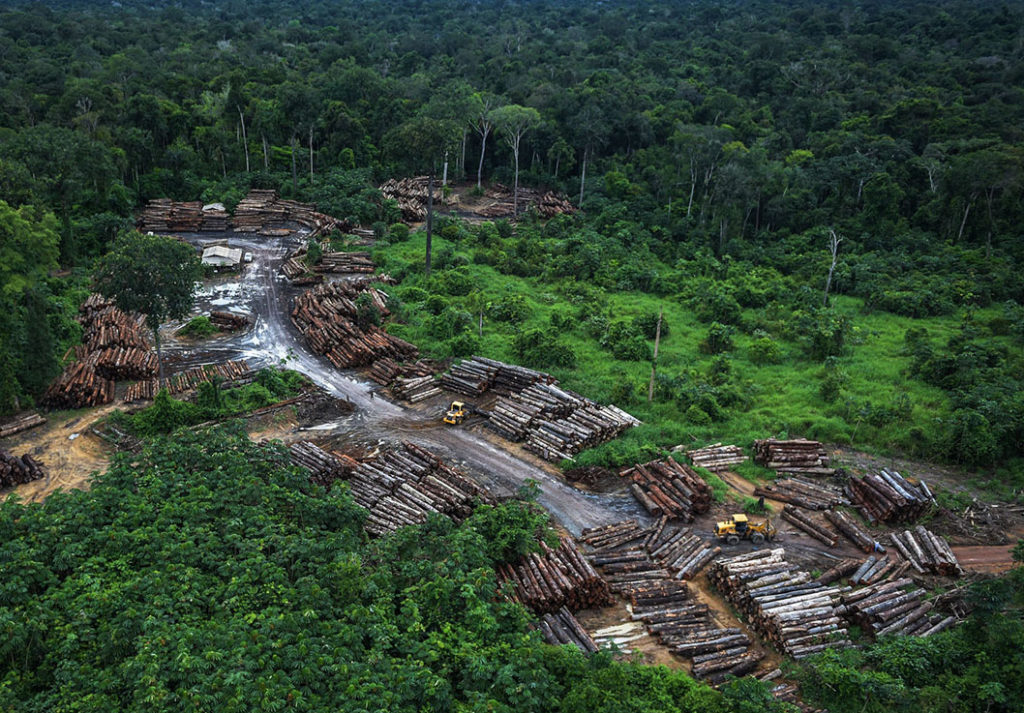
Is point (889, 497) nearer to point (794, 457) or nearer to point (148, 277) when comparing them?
point (794, 457)

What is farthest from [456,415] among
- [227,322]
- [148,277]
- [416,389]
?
[227,322]

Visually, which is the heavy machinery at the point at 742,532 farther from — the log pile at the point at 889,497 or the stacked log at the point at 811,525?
the log pile at the point at 889,497

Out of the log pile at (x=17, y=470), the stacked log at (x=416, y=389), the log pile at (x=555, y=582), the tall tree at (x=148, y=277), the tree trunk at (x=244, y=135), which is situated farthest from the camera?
the tree trunk at (x=244, y=135)

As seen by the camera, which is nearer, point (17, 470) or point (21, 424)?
point (17, 470)

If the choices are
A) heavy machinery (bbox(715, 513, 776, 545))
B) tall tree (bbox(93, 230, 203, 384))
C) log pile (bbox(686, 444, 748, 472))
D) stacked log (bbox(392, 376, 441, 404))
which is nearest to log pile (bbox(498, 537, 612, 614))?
heavy machinery (bbox(715, 513, 776, 545))

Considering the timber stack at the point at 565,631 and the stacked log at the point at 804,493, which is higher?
the stacked log at the point at 804,493

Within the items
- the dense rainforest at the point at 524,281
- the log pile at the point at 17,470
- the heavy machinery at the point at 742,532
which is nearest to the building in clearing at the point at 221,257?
the dense rainforest at the point at 524,281

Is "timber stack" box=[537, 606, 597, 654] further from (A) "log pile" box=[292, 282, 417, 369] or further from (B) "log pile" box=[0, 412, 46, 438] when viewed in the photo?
(B) "log pile" box=[0, 412, 46, 438]
